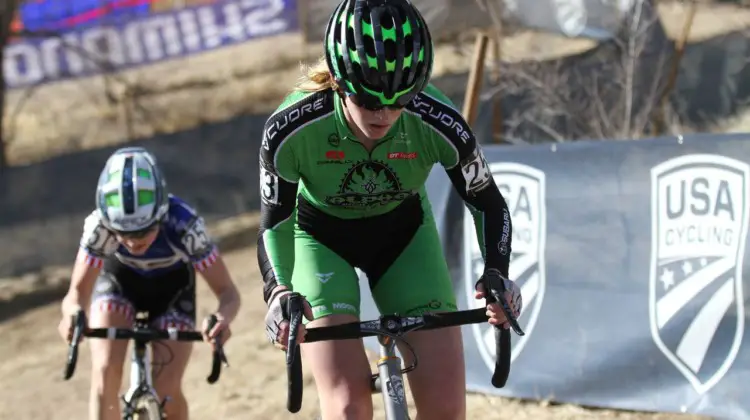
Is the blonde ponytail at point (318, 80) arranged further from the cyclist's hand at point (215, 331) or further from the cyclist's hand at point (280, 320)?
the cyclist's hand at point (215, 331)

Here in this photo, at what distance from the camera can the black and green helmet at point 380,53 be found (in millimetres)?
3146

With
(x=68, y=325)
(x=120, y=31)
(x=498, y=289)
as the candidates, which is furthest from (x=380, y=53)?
(x=120, y=31)

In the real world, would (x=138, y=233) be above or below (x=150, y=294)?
above

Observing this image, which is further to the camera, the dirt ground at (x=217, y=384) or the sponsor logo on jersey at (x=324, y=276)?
the dirt ground at (x=217, y=384)

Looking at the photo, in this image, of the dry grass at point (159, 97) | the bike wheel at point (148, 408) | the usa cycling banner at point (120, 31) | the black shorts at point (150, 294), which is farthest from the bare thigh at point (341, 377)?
the usa cycling banner at point (120, 31)

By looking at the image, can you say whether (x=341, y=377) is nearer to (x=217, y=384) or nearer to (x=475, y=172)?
(x=475, y=172)

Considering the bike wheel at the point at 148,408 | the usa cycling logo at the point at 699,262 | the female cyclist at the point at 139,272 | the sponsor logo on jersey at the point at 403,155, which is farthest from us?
the usa cycling logo at the point at 699,262

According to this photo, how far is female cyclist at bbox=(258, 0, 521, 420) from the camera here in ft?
10.8

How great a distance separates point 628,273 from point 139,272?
3.12 metres

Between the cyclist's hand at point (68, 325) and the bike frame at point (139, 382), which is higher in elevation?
the cyclist's hand at point (68, 325)

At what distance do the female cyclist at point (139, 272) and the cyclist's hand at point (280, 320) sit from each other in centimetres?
147

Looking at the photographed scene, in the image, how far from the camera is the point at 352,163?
363 centimetres

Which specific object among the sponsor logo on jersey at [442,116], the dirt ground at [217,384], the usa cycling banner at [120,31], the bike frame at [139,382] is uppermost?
the usa cycling banner at [120,31]

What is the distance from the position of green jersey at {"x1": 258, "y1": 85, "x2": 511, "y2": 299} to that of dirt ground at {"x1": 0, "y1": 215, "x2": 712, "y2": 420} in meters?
3.04
